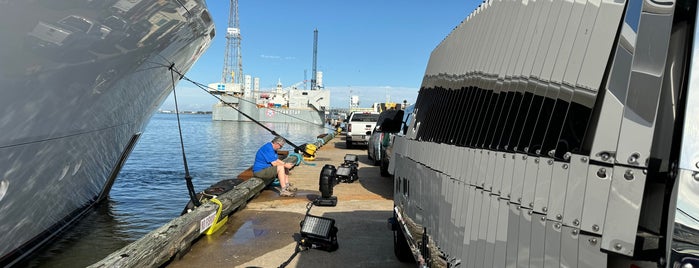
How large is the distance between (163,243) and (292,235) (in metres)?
1.91

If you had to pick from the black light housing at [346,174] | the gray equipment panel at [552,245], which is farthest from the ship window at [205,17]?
the gray equipment panel at [552,245]

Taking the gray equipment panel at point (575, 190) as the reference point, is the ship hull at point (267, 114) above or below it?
below

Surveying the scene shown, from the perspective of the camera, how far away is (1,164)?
13.8ft

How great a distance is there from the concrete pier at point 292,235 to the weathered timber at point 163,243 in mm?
189

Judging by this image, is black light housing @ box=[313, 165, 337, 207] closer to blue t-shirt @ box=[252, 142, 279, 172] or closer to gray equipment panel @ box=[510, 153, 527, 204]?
blue t-shirt @ box=[252, 142, 279, 172]

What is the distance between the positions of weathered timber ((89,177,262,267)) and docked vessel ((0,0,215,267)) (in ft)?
4.08

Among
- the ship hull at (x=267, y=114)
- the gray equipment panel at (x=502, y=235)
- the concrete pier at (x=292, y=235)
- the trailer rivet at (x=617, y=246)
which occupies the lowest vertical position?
the ship hull at (x=267, y=114)

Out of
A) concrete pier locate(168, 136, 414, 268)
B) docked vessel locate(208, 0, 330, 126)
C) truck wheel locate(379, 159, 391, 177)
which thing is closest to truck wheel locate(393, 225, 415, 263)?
concrete pier locate(168, 136, 414, 268)

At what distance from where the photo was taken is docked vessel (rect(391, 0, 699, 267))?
1.44 m

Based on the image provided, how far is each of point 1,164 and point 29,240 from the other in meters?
2.23

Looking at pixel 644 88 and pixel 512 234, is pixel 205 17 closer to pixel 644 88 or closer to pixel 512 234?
pixel 512 234

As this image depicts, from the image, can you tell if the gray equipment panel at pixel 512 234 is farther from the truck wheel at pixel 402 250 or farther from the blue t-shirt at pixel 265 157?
the blue t-shirt at pixel 265 157

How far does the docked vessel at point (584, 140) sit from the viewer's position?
4.71 feet

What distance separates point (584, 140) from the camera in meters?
1.65
